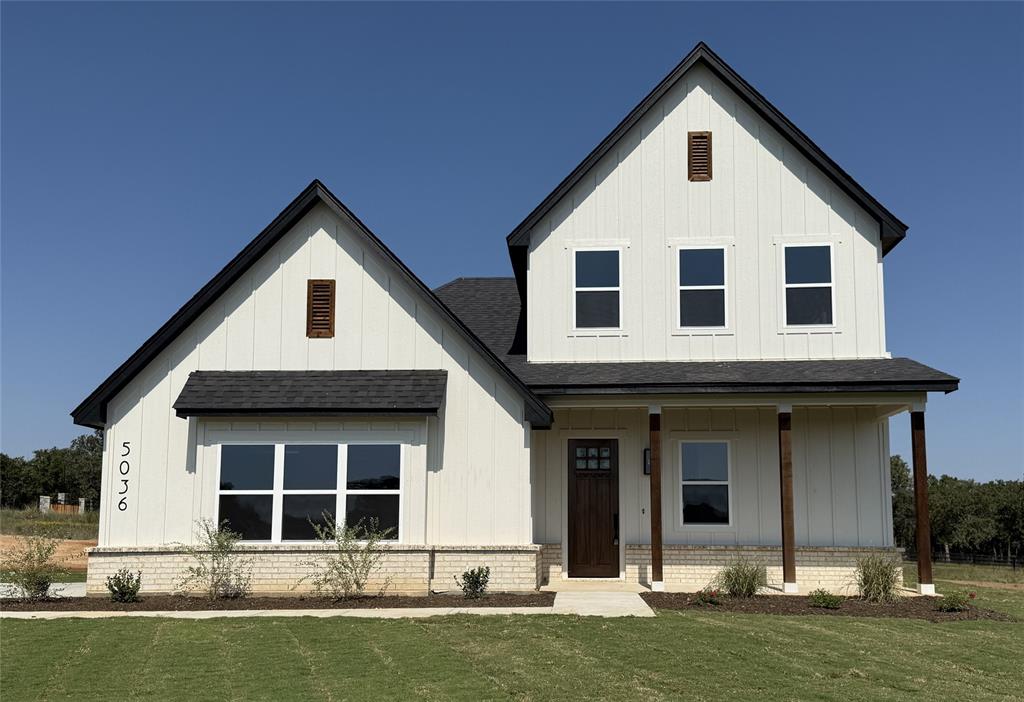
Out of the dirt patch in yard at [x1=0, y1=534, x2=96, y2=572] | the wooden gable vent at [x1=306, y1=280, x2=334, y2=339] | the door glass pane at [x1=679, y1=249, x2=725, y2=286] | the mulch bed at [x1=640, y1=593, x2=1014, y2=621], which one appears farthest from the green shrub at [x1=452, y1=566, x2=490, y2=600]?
the dirt patch in yard at [x1=0, y1=534, x2=96, y2=572]

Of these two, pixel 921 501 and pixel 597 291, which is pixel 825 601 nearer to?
pixel 921 501

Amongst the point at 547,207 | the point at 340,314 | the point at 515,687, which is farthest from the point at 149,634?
the point at 547,207

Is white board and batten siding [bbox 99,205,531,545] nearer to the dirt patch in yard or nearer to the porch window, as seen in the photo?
the porch window

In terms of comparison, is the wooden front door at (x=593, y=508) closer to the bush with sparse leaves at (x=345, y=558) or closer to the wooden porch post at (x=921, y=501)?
the bush with sparse leaves at (x=345, y=558)

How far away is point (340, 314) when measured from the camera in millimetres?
16469

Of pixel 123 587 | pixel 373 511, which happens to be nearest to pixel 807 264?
pixel 373 511

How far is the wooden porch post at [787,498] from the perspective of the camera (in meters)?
15.7

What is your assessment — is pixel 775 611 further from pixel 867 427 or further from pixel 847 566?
pixel 867 427

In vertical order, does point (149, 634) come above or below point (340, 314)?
below

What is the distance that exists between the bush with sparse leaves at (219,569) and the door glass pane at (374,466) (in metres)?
2.19

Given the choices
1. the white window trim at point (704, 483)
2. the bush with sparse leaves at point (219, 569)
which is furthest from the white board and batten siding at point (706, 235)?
the bush with sparse leaves at point (219, 569)

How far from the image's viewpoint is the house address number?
15.7 metres

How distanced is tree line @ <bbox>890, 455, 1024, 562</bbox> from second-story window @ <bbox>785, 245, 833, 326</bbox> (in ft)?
115

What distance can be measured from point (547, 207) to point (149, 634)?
10.4 m
